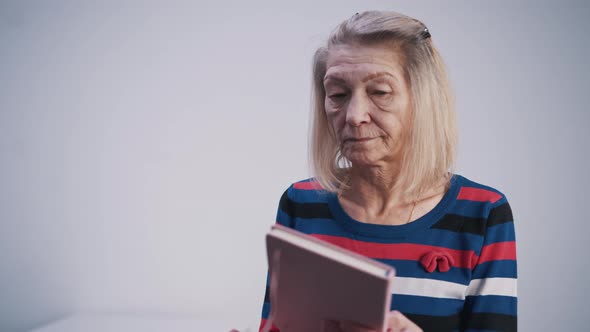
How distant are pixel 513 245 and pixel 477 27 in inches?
41.4

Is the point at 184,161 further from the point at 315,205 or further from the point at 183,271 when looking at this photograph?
the point at 315,205

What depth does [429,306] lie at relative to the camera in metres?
0.75

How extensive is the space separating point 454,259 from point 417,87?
0.34 meters

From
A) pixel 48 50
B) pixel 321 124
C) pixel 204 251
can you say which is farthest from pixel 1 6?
pixel 321 124

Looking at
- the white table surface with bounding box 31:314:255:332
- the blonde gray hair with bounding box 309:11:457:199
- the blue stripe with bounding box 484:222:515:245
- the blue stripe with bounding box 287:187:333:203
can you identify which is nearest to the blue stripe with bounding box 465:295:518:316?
the blue stripe with bounding box 484:222:515:245

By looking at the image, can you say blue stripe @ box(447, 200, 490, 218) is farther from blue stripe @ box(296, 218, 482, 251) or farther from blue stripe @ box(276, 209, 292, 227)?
blue stripe @ box(276, 209, 292, 227)

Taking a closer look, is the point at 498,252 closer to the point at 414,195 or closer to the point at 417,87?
the point at 414,195

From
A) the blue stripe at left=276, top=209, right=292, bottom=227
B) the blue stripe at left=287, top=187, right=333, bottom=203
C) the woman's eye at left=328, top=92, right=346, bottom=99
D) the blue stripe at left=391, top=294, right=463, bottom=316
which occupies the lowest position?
the blue stripe at left=391, top=294, right=463, bottom=316

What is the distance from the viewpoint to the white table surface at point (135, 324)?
147 cm

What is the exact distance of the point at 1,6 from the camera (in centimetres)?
172

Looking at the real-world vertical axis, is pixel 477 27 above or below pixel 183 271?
above

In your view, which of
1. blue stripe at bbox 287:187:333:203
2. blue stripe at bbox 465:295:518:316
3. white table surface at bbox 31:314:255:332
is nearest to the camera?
blue stripe at bbox 465:295:518:316

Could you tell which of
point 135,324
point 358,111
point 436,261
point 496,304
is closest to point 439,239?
point 436,261

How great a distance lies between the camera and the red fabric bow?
75cm
